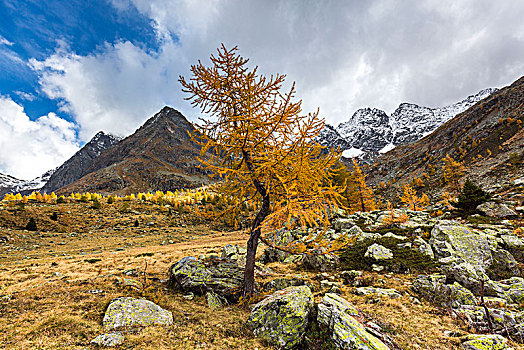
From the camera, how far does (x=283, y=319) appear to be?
231 inches

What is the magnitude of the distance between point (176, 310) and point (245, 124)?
6779mm

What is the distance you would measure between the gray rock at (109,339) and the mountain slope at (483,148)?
49552 millimetres

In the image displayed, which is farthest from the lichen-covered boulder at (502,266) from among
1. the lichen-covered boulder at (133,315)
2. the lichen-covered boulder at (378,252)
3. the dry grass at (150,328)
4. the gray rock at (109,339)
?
Result: the gray rock at (109,339)

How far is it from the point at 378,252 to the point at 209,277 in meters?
10.3

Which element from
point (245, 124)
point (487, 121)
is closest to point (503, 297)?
point (245, 124)

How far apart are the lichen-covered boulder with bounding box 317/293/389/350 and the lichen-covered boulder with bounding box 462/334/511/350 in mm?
2266

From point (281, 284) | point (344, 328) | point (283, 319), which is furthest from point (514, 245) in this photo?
point (283, 319)

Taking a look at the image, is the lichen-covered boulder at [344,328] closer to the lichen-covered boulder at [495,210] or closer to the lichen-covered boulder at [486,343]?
the lichen-covered boulder at [486,343]

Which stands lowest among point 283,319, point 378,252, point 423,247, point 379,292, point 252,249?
point 379,292

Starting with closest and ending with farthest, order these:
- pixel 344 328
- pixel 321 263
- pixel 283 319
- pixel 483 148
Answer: pixel 344 328
pixel 283 319
pixel 321 263
pixel 483 148

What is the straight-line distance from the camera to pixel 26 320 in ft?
18.5

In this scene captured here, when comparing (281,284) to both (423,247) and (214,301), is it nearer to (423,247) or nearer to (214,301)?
(214,301)

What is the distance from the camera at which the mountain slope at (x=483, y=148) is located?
43500 millimetres

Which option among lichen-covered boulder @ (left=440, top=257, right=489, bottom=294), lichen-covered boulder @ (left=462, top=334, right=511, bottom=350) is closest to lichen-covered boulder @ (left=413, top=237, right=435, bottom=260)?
lichen-covered boulder @ (left=440, top=257, right=489, bottom=294)
